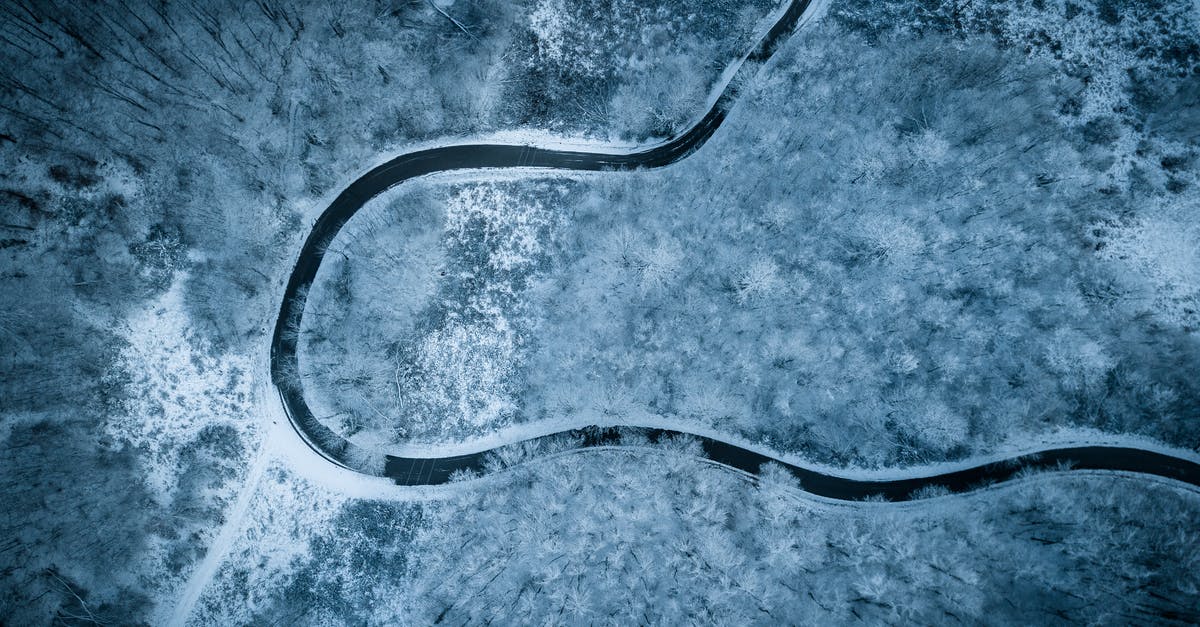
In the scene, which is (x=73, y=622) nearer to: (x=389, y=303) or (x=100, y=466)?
(x=100, y=466)

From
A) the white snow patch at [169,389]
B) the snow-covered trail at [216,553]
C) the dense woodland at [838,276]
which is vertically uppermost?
the dense woodland at [838,276]

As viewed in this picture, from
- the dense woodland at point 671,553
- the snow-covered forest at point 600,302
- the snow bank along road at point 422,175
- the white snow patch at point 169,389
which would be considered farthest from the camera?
the snow bank along road at point 422,175

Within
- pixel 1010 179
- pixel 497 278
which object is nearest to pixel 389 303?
pixel 497 278

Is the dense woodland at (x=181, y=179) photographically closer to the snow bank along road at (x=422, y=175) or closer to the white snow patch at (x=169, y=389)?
the white snow patch at (x=169, y=389)

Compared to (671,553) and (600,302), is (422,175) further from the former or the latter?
(671,553)

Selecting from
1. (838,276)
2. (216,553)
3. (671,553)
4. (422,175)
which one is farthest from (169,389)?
(838,276)

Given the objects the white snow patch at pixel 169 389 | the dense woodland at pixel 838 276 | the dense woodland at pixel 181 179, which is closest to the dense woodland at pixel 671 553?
the dense woodland at pixel 838 276
